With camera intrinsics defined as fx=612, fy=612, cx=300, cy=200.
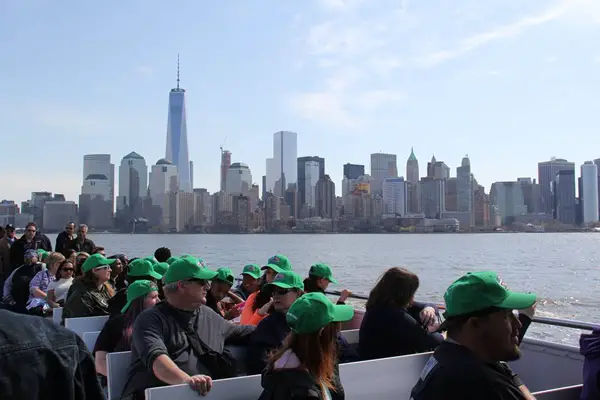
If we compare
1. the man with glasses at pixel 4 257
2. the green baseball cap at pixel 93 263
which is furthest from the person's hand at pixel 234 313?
the man with glasses at pixel 4 257

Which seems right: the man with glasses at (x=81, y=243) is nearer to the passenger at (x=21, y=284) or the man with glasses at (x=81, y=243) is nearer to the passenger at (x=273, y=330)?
the passenger at (x=21, y=284)

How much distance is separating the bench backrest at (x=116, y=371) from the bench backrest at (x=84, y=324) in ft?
5.52

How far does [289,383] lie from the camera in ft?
9.56

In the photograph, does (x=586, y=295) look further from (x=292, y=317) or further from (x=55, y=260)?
(x=292, y=317)

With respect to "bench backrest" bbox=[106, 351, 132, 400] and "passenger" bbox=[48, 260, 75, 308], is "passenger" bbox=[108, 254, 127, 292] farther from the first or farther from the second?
"bench backrest" bbox=[106, 351, 132, 400]

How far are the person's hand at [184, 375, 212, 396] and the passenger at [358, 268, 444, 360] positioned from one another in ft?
4.87

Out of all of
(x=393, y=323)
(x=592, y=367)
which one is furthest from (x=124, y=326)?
(x=592, y=367)

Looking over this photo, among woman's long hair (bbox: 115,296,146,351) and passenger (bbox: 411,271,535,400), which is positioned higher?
passenger (bbox: 411,271,535,400)

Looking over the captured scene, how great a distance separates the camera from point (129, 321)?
4734 millimetres

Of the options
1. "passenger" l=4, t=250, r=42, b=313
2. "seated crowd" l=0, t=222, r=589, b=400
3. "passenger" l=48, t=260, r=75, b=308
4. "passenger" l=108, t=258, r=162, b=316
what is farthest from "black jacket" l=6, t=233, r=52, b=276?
"passenger" l=108, t=258, r=162, b=316

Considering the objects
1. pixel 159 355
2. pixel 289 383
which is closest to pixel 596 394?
pixel 289 383

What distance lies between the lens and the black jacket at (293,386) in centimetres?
289

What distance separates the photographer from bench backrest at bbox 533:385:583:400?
3219 millimetres

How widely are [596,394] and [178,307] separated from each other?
2.66 m
